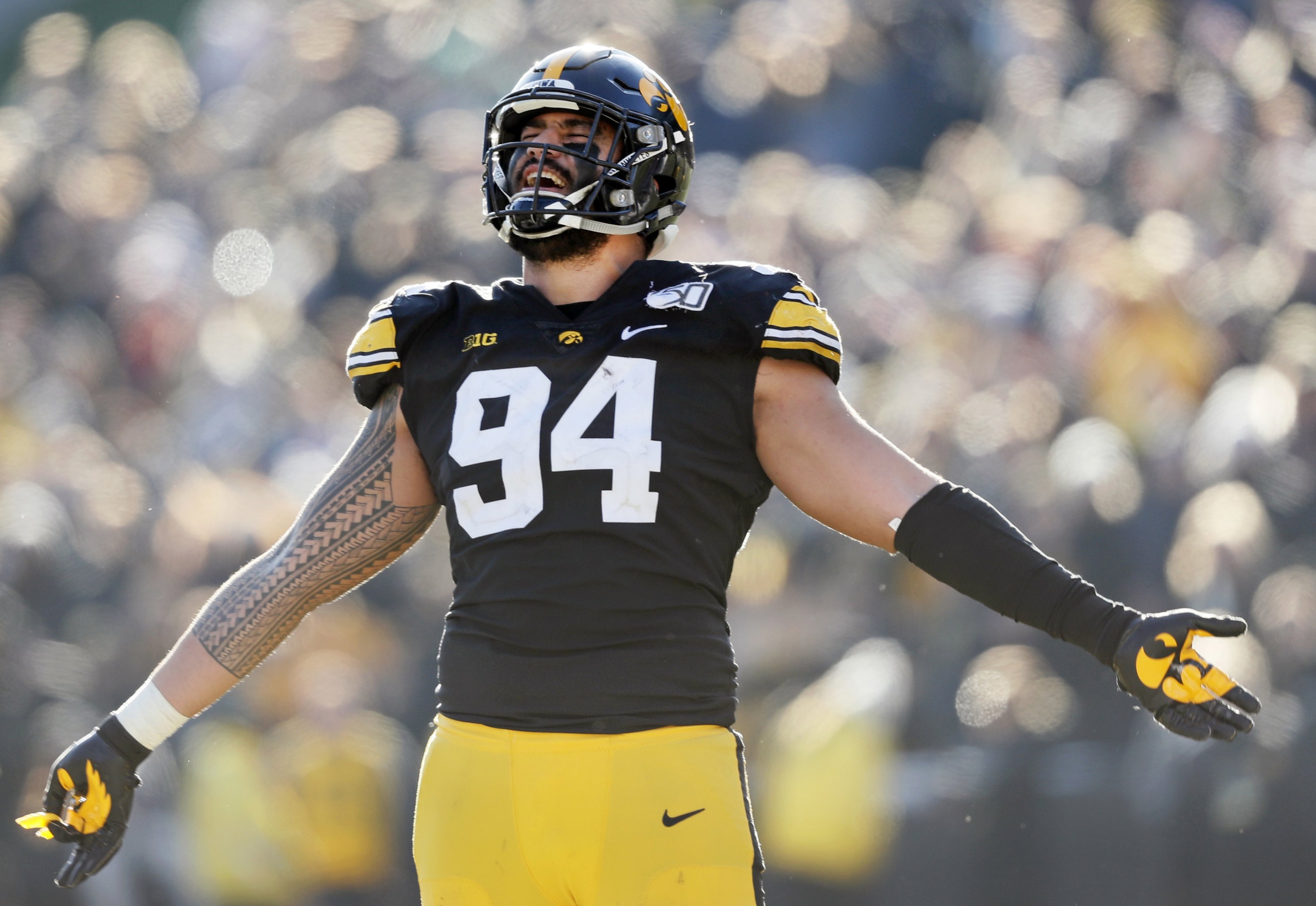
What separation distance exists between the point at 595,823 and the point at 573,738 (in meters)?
0.10

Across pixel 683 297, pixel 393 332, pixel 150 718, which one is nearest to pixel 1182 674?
pixel 683 297

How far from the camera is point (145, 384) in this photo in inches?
164

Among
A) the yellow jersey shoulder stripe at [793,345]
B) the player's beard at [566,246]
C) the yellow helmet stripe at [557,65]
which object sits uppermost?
the yellow helmet stripe at [557,65]

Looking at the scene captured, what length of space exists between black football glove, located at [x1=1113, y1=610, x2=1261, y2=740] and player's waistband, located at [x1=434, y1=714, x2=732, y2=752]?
469 mm

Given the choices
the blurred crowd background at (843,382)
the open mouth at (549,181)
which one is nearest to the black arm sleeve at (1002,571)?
the open mouth at (549,181)

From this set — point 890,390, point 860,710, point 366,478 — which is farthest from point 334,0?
point 366,478

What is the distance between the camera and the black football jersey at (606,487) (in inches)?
60.1

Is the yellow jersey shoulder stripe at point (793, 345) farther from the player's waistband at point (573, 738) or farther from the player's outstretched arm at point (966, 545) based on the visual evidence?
the player's waistband at point (573, 738)

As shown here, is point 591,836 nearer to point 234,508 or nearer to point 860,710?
point 860,710

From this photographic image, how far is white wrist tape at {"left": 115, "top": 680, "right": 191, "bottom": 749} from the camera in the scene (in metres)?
1.90

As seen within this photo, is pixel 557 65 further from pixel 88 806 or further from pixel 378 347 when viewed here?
pixel 88 806

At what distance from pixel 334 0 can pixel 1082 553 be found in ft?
10.7

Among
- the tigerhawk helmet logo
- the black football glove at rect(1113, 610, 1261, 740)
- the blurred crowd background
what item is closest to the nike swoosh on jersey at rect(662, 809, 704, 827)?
the black football glove at rect(1113, 610, 1261, 740)

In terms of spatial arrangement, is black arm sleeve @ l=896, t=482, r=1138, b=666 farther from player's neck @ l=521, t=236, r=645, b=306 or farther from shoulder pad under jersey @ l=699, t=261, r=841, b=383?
player's neck @ l=521, t=236, r=645, b=306
